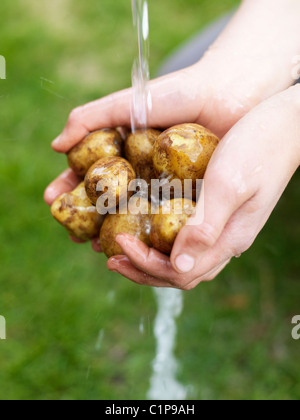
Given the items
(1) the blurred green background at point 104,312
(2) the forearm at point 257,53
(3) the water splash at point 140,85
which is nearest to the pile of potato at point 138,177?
(3) the water splash at point 140,85

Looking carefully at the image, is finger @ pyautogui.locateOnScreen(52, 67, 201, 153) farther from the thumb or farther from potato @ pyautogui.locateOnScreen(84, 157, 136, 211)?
the thumb

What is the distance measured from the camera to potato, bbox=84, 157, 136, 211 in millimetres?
1361

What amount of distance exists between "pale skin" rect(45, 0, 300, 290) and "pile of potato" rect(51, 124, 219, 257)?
0.06 meters

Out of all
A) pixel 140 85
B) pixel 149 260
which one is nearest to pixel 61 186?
pixel 140 85

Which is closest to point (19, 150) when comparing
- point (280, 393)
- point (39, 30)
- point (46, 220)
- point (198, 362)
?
point (46, 220)

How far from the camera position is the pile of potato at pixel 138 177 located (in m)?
1.32

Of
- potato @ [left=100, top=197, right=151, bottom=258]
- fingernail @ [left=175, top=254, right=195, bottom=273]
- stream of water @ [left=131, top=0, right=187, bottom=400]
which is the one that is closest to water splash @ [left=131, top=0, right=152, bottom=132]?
stream of water @ [left=131, top=0, right=187, bottom=400]

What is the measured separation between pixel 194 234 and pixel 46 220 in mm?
1484

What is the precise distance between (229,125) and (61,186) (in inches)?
25.2

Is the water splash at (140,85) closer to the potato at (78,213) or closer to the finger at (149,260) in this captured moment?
the potato at (78,213)

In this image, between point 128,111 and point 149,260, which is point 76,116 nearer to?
point 128,111

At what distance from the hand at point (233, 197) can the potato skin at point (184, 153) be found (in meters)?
0.06

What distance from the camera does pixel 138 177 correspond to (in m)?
1.51

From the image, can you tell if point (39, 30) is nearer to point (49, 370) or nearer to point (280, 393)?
point (49, 370)
